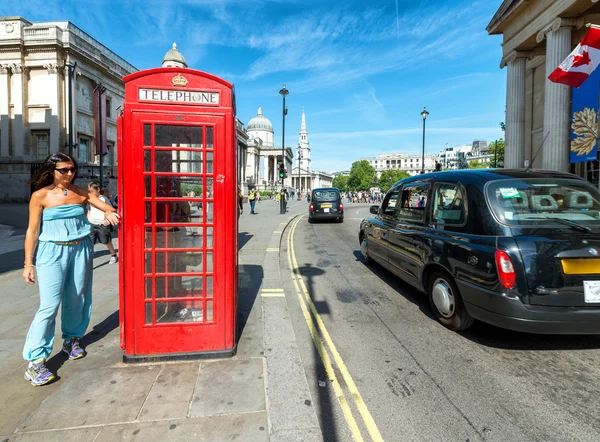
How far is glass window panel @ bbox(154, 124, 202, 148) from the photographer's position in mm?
3116

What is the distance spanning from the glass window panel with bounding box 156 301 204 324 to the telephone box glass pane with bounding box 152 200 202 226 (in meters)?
0.82

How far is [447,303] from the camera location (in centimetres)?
411

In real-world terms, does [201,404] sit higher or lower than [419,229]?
lower

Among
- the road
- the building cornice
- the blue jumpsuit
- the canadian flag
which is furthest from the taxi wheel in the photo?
the building cornice

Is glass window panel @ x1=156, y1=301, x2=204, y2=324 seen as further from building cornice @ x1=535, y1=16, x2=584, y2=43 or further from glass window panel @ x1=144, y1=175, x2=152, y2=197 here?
building cornice @ x1=535, y1=16, x2=584, y2=43

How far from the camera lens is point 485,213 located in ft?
11.9

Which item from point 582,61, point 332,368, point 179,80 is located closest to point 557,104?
point 582,61

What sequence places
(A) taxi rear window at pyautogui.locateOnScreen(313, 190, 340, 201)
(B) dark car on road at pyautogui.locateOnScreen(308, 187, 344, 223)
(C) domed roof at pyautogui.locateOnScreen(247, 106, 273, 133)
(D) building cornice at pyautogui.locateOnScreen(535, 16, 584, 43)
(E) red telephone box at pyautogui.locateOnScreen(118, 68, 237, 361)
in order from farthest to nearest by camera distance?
(C) domed roof at pyautogui.locateOnScreen(247, 106, 273, 133)
(A) taxi rear window at pyautogui.locateOnScreen(313, 190, 340, 201)
(B) dark car on road at pyautogui.locateOnScreen(308, 187, 344, 223)
(D) building cornice at pyautogui.locateOnScreen(535, 16, 584, 43)
(E) red telephone box at pyautogui.locateOnScreen(118, 68, 237, 361)

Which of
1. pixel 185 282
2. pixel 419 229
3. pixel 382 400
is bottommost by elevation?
pixel 382 400

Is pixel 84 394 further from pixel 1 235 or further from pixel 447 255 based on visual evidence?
pixel 1 235

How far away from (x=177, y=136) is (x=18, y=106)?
36.1 metres

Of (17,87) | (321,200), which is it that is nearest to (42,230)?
(321,200)

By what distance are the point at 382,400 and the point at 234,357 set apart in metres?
1.44

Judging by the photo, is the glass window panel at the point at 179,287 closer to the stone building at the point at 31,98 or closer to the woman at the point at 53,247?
the woman at the point at 53,247
